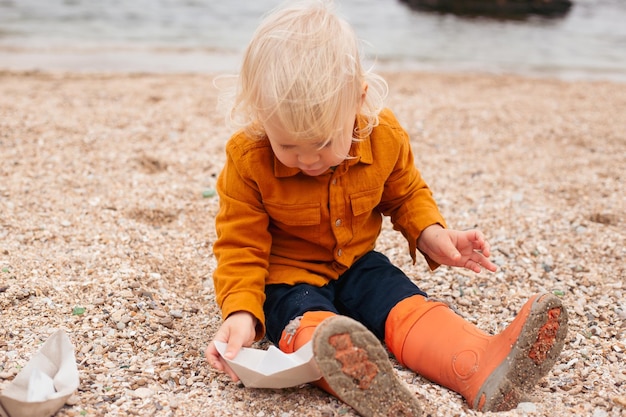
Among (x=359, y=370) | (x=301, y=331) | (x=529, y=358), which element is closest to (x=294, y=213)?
(x=301, y=331)

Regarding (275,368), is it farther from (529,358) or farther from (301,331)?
(529,358)

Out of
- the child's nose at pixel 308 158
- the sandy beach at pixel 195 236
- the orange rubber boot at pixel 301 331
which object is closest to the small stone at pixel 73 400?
the sandy beach at pixel 195 236

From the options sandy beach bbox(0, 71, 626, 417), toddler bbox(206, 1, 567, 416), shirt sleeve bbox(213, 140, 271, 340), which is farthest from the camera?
shirt sleeve bbox(213, 140, 271, 340)

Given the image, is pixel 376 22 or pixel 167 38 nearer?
pixel 167 38

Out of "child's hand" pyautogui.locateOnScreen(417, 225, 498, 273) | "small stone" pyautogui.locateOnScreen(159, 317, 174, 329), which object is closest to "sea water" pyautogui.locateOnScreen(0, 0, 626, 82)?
"small stone" pyautogui.locateOnScreen(159, 317, 174, 329)

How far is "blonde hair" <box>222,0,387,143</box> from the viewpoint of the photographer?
6.42ft

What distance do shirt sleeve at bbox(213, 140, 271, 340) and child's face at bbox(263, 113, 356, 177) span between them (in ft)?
0.82

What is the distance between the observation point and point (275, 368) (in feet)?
6.58

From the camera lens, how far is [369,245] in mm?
2645

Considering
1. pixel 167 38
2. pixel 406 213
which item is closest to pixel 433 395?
pixel 406 213

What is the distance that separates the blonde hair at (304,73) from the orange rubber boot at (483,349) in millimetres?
758

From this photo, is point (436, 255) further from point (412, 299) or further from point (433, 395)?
point (433, 395)

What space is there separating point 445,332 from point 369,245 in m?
0.56

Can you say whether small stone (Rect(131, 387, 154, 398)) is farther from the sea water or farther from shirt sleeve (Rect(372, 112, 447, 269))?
the sea water
